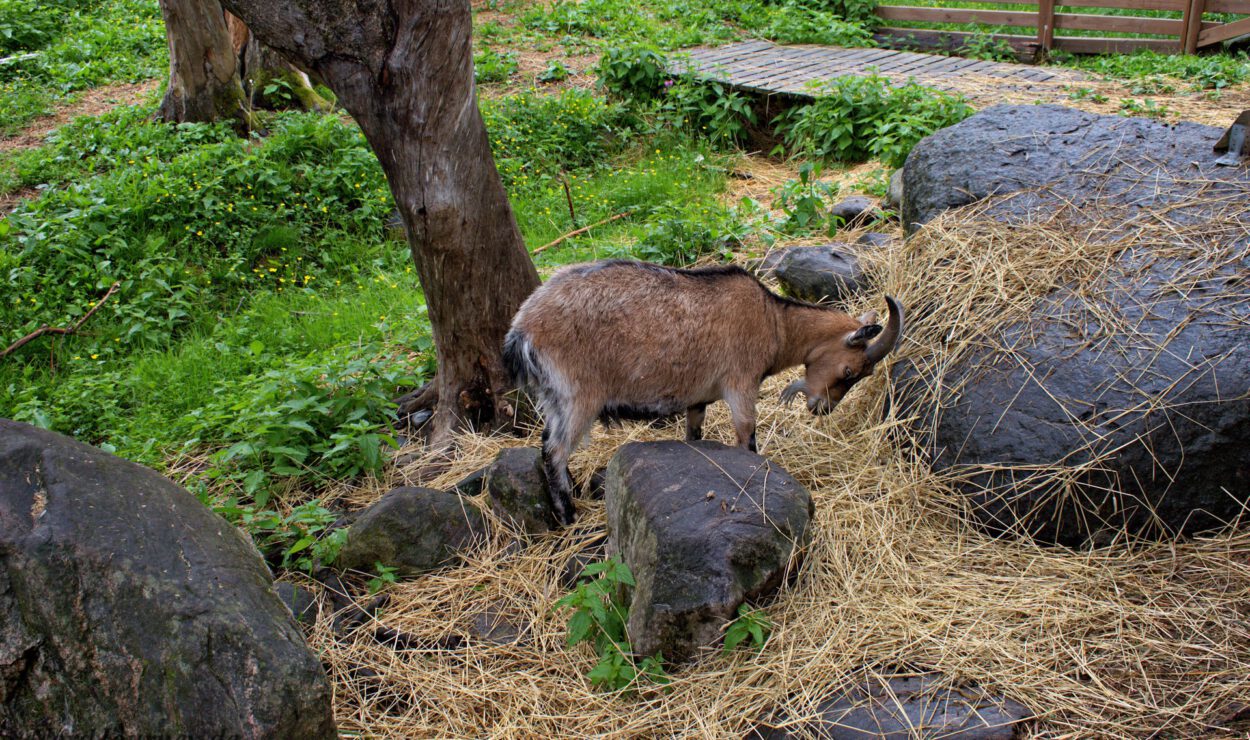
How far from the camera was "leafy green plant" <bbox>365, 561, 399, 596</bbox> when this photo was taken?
14.0 feet

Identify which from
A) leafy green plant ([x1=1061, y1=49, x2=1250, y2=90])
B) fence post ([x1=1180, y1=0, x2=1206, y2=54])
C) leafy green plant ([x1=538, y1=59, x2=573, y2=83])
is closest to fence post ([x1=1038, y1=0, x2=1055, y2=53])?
leafy green plant ([x1=1061, y1=49, x2=1250, y2=90])

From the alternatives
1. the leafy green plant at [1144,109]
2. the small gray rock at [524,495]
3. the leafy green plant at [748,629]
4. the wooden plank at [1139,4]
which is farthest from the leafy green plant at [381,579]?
the wooden plank at [1139,4]

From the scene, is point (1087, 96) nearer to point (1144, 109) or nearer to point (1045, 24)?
point (1144, 109)

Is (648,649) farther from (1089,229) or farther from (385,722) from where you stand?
(1089,229)

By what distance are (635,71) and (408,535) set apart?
7751mm

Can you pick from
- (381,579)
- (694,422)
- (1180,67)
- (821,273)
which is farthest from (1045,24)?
(381,579)

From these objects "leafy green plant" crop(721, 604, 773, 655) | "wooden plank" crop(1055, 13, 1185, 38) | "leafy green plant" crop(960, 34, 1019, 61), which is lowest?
"leafy green plant" crop(721, 604, 773, 655)

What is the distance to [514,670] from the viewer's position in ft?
12.5

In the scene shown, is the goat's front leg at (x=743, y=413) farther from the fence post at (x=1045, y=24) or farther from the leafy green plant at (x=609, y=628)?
the fence post at (x=1045, y=24)

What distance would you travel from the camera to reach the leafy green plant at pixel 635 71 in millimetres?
10672

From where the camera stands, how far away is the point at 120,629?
9.32 ft

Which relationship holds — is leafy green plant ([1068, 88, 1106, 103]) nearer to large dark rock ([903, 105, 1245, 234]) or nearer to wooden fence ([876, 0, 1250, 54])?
wooden fence ([876, 0, 1250, 54])

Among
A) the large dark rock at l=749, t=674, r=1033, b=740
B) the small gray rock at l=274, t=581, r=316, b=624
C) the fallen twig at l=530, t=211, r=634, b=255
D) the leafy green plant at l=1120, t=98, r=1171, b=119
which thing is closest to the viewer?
the large dark rock at l=749, t=674, r=1033, b=740

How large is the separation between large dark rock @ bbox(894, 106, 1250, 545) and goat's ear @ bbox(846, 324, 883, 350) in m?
0.37
